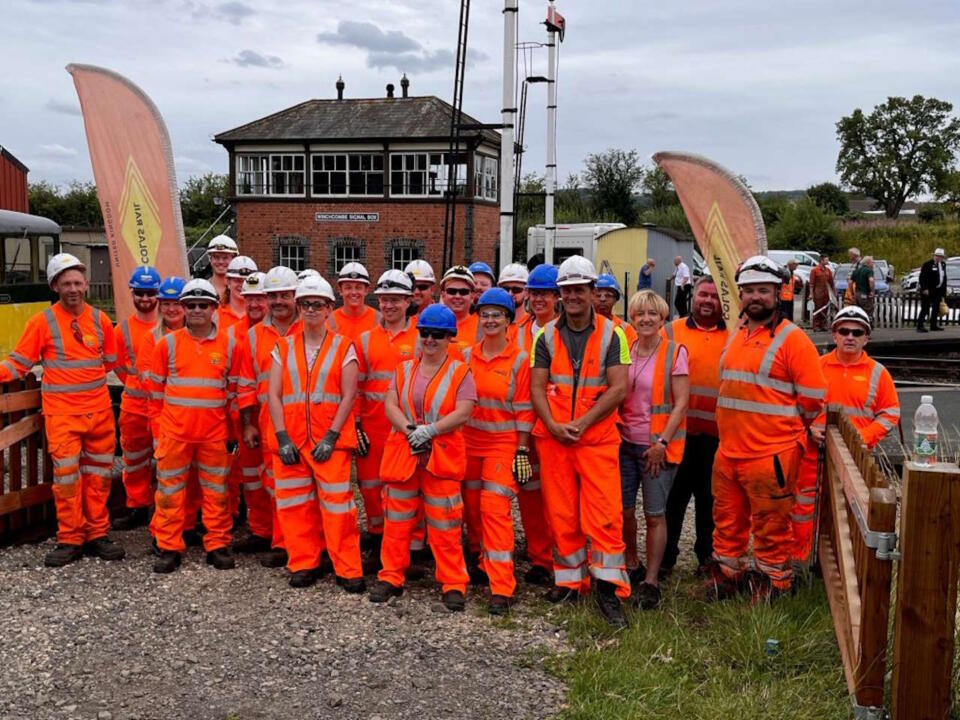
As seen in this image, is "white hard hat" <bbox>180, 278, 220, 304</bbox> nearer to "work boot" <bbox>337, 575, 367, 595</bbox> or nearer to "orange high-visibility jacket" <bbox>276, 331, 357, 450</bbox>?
"orange high-visibility jacket" <bbox>276, 331, 357, 450</bbox>

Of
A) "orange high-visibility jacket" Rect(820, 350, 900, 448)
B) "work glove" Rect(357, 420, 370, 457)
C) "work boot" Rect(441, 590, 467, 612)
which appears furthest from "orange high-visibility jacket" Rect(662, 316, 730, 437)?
"work glove" Rect(357, 420, 370, 457)

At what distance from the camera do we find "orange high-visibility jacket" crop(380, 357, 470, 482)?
5.50 meters

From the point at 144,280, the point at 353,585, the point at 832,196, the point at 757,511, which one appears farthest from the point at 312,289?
the point at 832,196

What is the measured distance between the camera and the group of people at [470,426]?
17.6ft

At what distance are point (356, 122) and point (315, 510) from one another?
28.9 meters

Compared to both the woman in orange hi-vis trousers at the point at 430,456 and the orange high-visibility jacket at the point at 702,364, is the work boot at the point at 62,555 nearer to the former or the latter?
the woman in orange hi-vis trousers at the point at 430,456

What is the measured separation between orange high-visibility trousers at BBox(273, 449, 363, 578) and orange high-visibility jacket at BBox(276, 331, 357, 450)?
110 mm

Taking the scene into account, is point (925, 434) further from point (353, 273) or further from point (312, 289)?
point (353, 273)

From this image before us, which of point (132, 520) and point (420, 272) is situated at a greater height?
point (420, 272)

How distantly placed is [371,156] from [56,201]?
116 ft

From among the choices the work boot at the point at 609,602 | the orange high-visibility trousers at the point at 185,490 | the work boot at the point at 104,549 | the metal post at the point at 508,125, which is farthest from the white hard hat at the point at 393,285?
the metal post at the point at 508,125

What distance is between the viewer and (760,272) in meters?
5.24

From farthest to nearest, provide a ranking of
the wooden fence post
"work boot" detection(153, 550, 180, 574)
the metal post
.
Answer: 1. the metal post
2. "work boot" detection(153, 550, 180, 574)
3. the wooden fence post

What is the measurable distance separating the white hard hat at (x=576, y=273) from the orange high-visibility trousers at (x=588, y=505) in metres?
0.96
